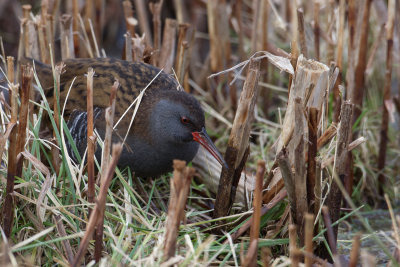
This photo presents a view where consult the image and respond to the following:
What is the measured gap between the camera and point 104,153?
2301 mm

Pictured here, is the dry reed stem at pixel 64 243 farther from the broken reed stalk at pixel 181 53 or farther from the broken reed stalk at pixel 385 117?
the broken reed stalk at pixel 385 117

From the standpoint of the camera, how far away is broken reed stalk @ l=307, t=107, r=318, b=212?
2.38m

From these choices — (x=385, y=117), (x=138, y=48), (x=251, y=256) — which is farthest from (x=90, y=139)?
(x=385, y=117)

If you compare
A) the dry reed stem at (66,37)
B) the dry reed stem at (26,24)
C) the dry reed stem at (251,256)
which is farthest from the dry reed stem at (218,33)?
the dry reed stem at (251,256)

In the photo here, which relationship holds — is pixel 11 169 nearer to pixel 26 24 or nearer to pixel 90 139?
pixel 90 139

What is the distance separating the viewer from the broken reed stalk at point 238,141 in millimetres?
2500

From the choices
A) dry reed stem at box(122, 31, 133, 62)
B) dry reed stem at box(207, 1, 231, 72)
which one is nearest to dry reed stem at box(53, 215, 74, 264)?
dry reed stem at box(122, 31, 133, 62)

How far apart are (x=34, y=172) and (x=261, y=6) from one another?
2.33m

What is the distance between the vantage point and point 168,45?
3.80 m

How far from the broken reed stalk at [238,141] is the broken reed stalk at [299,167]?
0.24 metres

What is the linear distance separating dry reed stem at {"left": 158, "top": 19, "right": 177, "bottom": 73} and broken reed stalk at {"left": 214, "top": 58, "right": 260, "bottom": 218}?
1.20 meters

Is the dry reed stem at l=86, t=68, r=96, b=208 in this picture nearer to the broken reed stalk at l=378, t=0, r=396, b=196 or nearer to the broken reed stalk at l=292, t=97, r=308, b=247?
the broken reed stalk at l=292, t=97, r=308, b=247

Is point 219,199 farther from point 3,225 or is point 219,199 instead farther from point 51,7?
point 51,7

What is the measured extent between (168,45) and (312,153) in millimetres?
1597
